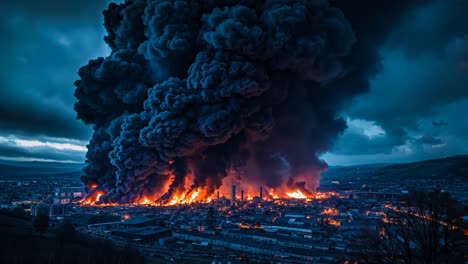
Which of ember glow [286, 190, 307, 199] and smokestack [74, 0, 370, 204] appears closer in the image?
smokestack [74, 0, 370, 204]

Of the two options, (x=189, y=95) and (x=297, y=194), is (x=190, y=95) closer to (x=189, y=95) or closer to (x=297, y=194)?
(x=189, y=95)

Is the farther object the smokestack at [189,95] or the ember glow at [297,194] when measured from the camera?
the ember glow at [297,194]

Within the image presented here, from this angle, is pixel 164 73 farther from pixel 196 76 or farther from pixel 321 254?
pixel 321 254

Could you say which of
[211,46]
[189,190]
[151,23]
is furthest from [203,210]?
[151,23]

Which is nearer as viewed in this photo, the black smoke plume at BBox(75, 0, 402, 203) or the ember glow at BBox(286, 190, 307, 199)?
the black smoke plume at BBox(75, 0, 402, 203)

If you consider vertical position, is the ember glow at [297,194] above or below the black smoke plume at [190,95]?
below

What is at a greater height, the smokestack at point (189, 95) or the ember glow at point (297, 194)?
the smokestack at point (189, 95)

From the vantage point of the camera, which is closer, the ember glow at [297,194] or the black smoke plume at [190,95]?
the black smoke plume at [190,95]

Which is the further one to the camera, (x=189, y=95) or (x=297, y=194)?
(x=297, y=194)

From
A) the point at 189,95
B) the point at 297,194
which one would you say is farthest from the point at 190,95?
the point at 297,194

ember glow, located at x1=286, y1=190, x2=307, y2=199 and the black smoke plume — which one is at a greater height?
the black smoke plume

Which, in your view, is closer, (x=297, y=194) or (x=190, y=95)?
(x=190, y=95)
